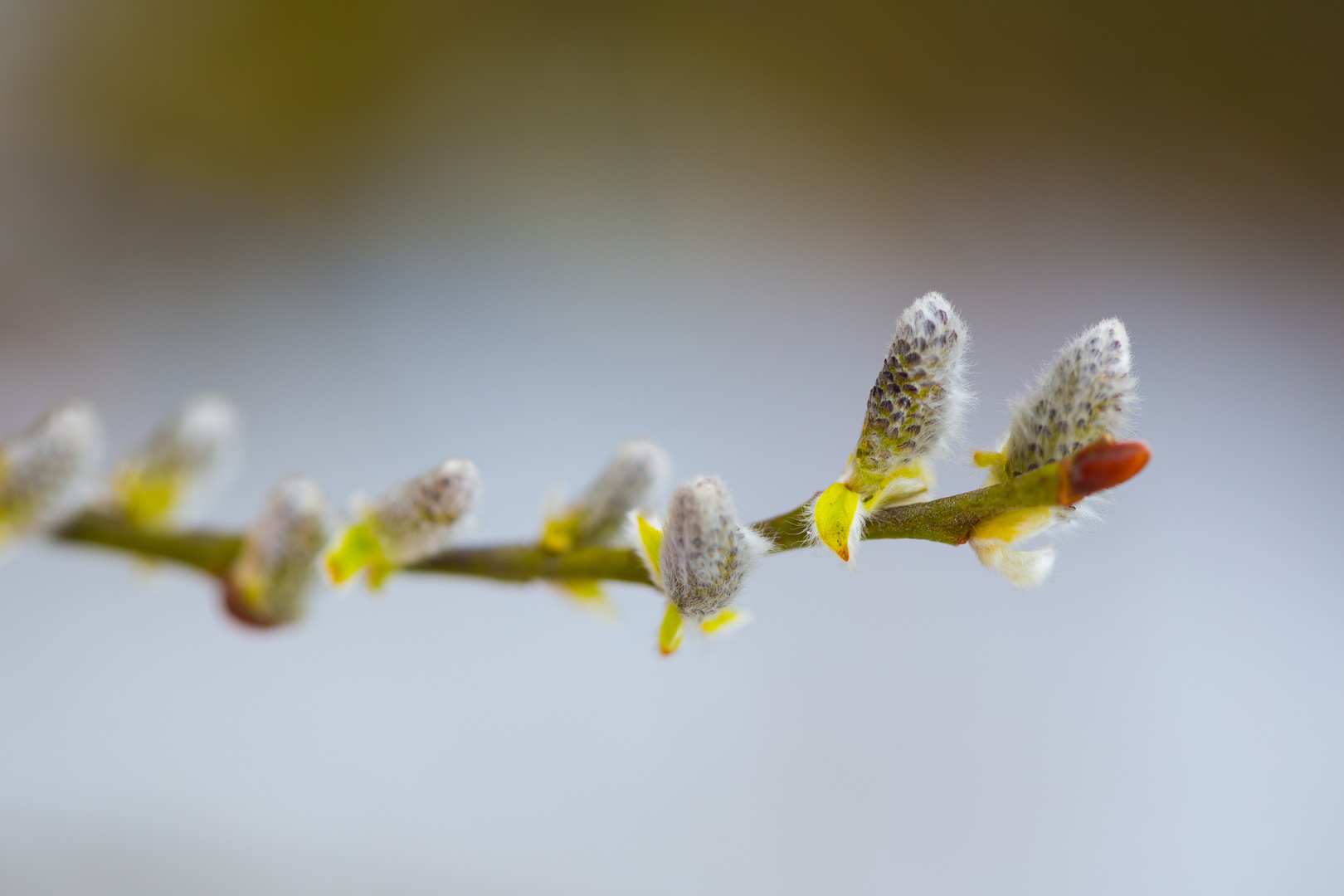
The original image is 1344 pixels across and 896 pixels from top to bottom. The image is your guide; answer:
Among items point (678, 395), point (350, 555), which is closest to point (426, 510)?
point (350, 555)

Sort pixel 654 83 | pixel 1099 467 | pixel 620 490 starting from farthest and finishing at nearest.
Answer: pixel 654 83 < pixel 620 490 < pixel 1099 467

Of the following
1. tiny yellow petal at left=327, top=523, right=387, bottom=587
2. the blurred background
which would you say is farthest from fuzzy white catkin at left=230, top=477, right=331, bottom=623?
the blurred background

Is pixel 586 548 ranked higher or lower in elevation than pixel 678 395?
lower

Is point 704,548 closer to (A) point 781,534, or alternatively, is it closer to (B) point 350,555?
(A) point 781,534

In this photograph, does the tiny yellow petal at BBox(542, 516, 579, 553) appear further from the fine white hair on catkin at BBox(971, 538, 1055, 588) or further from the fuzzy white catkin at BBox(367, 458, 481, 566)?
the fine white hair on catkin at BBox(971, 538, 1055, 588)

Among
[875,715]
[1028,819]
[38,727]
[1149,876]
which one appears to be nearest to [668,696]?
[875,715]

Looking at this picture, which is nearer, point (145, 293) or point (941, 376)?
point (941, 376)

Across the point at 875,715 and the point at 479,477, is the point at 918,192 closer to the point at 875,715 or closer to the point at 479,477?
the point at 875,715
